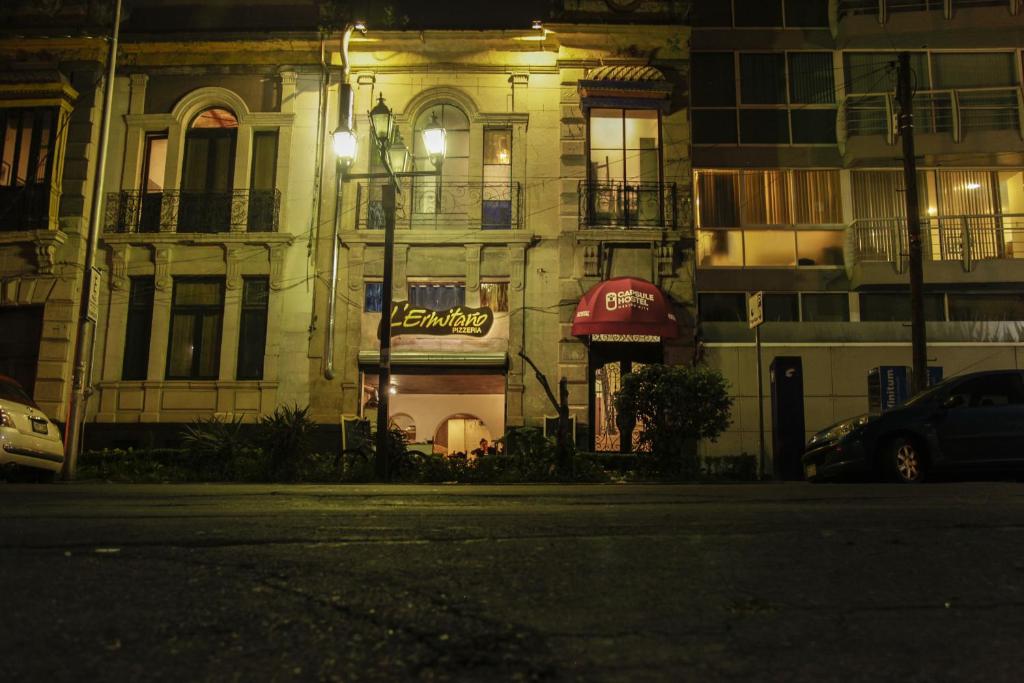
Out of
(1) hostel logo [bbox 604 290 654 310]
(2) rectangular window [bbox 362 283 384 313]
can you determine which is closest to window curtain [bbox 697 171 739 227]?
(1) hostel logo [bbox 604 290 654 310]

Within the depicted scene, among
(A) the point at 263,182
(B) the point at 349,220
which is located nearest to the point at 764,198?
(B) the point at 349,220

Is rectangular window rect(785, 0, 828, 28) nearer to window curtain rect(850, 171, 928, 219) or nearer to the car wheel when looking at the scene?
window curtain rect(850, 171, 928, 219)

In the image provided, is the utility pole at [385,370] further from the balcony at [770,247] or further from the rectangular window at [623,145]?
the balcony at [770,247]

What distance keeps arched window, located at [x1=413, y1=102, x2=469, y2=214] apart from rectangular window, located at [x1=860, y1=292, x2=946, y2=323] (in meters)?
10.6

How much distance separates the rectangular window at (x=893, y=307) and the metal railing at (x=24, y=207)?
20.8 metres

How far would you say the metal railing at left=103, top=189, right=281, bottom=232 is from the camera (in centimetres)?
2097

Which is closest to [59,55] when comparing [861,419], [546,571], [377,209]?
[377,209]

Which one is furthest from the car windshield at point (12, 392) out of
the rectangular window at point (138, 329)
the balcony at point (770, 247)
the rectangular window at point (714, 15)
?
the rectangular window at point (714, 15)

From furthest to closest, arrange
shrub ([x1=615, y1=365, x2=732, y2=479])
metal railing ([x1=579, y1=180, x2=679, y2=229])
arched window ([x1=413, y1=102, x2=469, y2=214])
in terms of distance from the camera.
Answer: arched window ([x1=413, y1=102, x2=469, y2=214]) < metal railing ([x1=579, y1=180, x2=679, y2=229]) < shrub ([x1=615, y1=365, x2=732, y2=479])

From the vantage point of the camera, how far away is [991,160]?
70.3ft

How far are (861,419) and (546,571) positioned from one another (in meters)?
9.08

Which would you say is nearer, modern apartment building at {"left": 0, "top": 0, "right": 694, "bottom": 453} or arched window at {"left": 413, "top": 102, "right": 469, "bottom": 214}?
modern apartment building at {"left": 0, "top": 0, "right": 694, "bottom": 453}

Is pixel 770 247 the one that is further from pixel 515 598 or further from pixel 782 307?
pixel 515 598

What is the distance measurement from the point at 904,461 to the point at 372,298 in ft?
43.8
